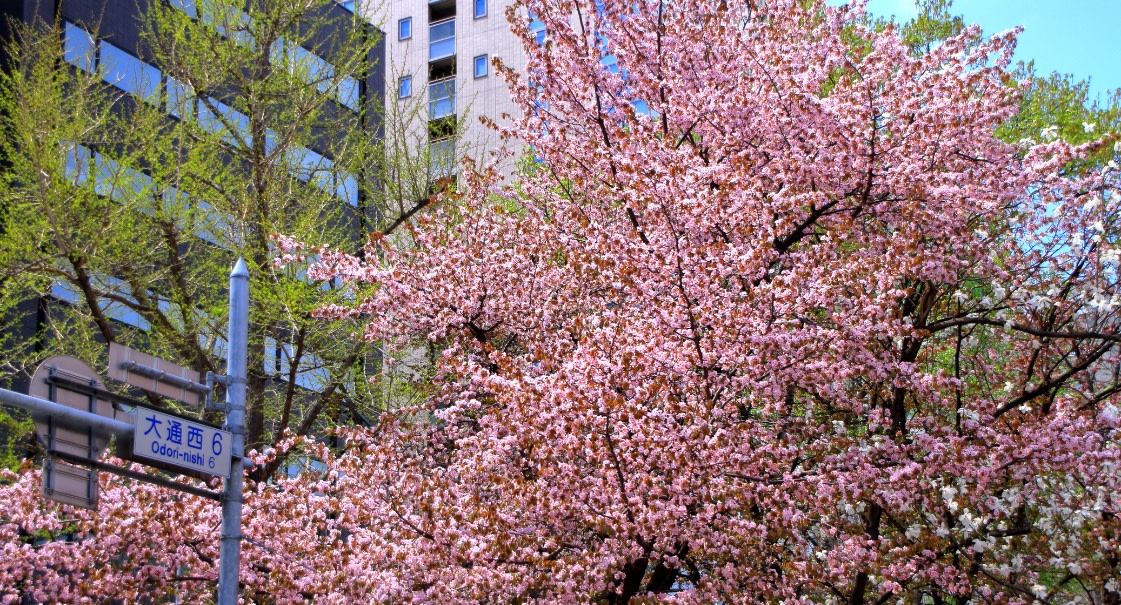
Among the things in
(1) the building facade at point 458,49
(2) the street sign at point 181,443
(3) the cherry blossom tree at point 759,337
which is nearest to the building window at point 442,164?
(3) the cherry blossom tree at point 759,337

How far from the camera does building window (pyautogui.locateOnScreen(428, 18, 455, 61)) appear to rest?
53438mm

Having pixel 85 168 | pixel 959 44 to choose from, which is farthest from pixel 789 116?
pixel 85 168

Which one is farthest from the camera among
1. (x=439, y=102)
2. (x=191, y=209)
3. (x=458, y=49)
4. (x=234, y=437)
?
(x=458, y=49)

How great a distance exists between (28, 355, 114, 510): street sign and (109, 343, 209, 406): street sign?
490 mm

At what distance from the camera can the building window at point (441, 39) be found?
53.4 metres

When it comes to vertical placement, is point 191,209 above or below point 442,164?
below

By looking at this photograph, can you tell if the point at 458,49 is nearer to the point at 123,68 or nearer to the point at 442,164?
the point at 123,68

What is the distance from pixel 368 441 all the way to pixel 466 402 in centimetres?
141

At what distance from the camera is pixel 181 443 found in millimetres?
9211

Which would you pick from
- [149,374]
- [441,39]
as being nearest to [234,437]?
[149,374]

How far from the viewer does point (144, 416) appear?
8703 mm

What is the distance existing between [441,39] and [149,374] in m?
46.5

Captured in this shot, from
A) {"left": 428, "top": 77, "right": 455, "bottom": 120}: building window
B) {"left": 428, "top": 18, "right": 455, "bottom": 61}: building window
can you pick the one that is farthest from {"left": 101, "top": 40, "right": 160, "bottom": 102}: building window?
{"left": 428, "top": 18, "right": 455, "bottom": 61}: building window

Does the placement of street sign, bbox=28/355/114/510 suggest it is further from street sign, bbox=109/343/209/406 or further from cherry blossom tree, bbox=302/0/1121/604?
cherry blossom tree, bbox=302/0/1121/604
